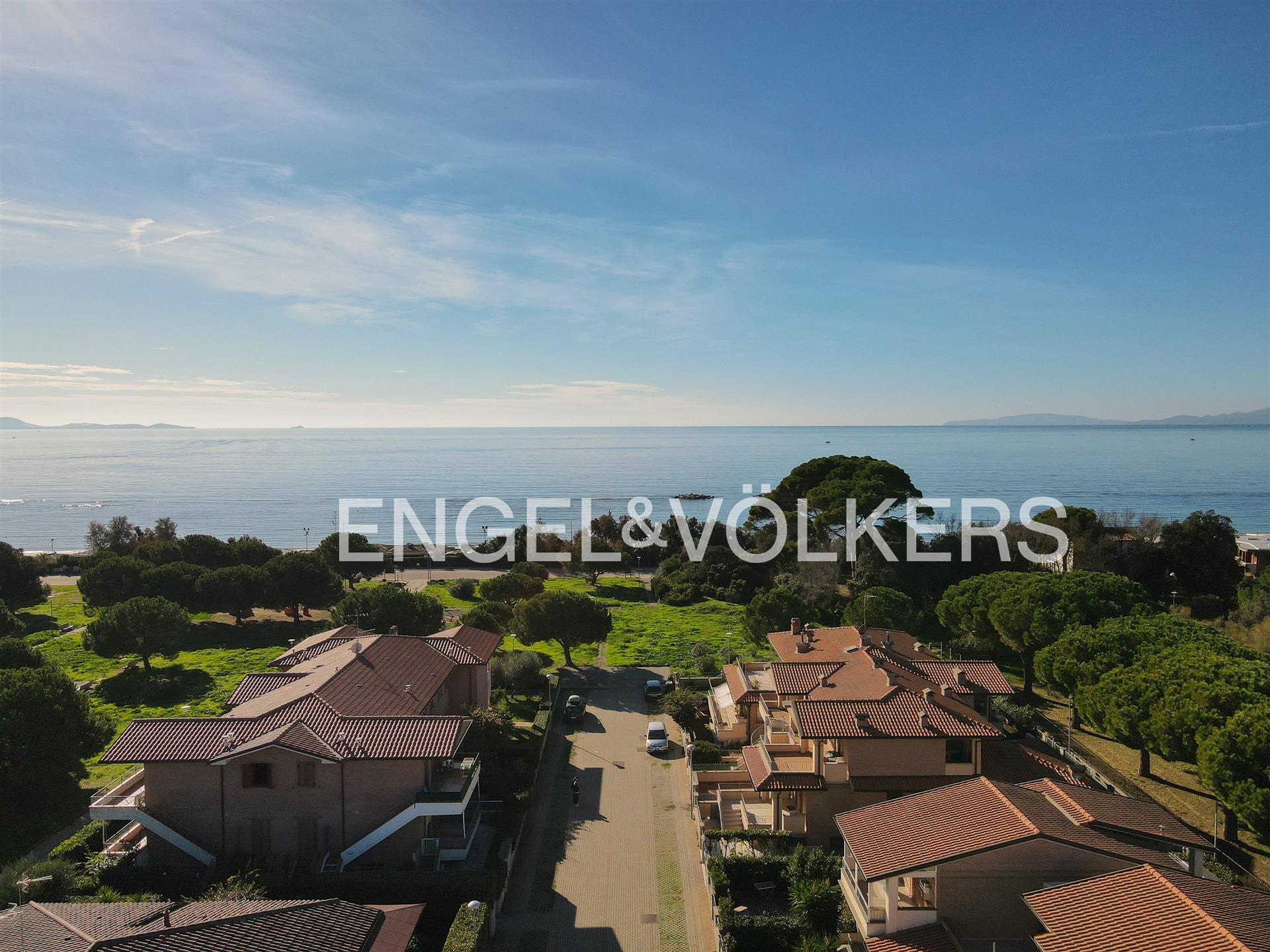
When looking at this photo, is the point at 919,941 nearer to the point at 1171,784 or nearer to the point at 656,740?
the point at 656,740

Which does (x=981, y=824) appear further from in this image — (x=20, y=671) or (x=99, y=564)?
(x=99, y=564)

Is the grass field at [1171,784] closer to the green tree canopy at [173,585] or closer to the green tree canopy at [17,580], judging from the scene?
the green tree canopy at [173,585]

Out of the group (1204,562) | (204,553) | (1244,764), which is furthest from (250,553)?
(1204,562)

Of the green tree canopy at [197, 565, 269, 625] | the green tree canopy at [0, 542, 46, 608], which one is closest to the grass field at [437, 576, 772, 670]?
the green tree canopy at [197, 565, 269, 625]

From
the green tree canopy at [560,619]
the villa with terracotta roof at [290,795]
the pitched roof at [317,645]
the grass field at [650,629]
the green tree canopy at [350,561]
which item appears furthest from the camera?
the green tree canopy at [350,561]

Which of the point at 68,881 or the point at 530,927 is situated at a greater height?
the point at 68,881

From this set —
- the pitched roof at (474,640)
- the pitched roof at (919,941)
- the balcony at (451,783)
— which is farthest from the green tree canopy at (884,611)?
the pitched roof at (919,941)

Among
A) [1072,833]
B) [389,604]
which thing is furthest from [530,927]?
[389,604]
